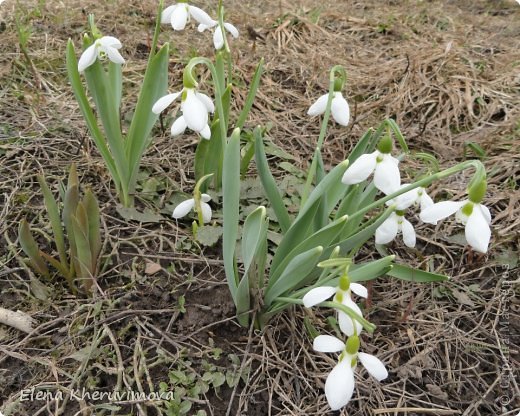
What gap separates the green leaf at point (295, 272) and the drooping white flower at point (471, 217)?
28 cm

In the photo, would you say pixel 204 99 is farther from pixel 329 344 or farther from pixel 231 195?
pixel 329 344

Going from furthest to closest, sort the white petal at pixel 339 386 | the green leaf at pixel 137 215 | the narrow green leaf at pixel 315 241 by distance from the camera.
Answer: the green leaf at pixel 137 215 < the narrow green leaf at pixel 315 241 < the white petal at pixel 339 386

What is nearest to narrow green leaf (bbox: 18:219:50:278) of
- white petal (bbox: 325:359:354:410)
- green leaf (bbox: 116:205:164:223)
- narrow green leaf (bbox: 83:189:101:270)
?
narrow green leaf (bbox: 83:189:101:270)

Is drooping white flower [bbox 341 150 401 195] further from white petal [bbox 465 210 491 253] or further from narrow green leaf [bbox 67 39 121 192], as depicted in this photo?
narrow green leaf [bbox 67 39 121 192]

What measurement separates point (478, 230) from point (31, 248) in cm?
126

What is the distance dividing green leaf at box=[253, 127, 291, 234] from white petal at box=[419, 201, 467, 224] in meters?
0.45

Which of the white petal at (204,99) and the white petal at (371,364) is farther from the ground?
the white petal at (204,99)

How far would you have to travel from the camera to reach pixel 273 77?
9.59 ft

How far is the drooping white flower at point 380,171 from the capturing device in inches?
50.2

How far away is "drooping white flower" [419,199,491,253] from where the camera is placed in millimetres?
1174

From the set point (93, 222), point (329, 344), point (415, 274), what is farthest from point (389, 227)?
point (93, 222)

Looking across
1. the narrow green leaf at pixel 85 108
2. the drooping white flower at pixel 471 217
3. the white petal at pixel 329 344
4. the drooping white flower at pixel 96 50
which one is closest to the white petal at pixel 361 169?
the drooping white flower at pixel 471 217

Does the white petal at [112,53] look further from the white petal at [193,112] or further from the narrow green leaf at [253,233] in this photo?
the narrow green leaf at [253,233]

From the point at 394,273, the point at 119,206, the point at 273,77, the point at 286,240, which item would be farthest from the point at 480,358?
the point at 273,77
